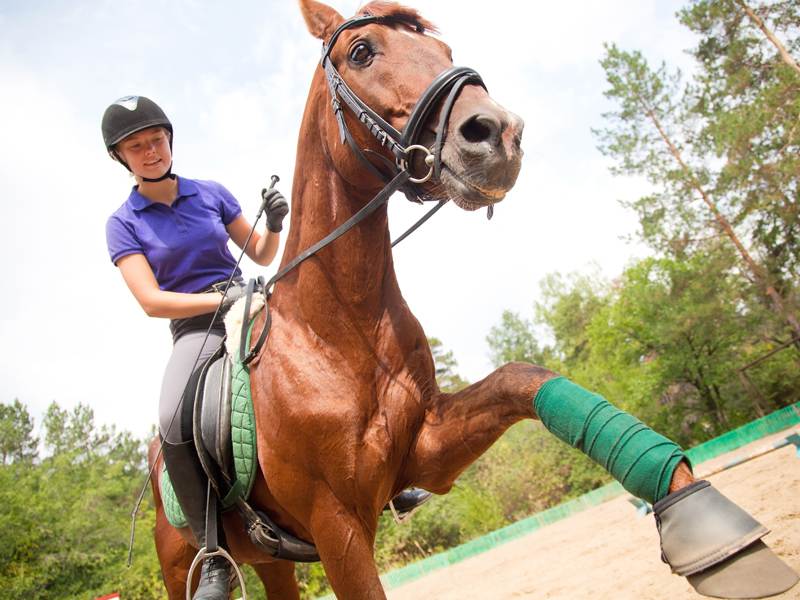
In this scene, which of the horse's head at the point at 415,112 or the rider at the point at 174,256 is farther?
the rider at the point at 174,256

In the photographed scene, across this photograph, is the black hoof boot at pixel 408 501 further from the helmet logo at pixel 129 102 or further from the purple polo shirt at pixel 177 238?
the helmet logo at pixel 129 102

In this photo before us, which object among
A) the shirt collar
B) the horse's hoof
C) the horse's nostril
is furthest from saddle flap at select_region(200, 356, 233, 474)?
the horse's hoof

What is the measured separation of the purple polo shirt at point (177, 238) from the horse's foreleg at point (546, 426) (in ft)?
Result: 6.48

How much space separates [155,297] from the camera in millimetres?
3334

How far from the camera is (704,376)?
33.0 metres

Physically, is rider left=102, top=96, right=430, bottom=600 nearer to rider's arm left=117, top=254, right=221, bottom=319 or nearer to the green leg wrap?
rider's arm left=117, top=254, right=221, bottom=319

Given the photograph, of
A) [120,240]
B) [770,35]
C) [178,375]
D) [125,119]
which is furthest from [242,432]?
[770,35]

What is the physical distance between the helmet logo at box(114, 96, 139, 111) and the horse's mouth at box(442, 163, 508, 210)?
7.91ft

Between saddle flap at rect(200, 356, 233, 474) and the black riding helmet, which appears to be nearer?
saddle flap at rect(200, 356, 233, 474)

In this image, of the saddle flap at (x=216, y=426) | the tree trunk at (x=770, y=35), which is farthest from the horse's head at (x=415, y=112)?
the tree trunk at (x=770, y=35)

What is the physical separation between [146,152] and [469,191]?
2477mm

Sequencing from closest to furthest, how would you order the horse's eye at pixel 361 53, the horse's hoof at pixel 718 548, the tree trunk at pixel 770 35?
1. the horse's hoof at pixel 718 548
2. the horse's eye at pixel 361 53
3. the tree trunk at pixel 770 35

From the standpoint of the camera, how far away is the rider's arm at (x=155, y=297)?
10.9ft

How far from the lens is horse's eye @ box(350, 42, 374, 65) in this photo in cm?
273
